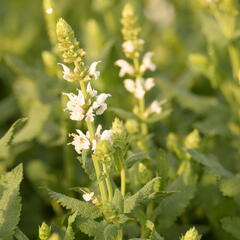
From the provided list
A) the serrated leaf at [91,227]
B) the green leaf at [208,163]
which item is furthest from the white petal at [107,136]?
the green leaf at [208,163]

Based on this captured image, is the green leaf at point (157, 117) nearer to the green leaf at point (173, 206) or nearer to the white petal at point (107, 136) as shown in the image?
the green leaf at point (173, 206)

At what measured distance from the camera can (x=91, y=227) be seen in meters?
1.55

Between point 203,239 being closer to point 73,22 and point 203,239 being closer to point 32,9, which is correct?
point 73,22

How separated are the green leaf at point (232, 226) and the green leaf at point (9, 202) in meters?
0.61

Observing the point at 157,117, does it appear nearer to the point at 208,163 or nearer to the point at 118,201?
the point at 208,163

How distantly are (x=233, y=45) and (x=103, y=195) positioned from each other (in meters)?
1.05

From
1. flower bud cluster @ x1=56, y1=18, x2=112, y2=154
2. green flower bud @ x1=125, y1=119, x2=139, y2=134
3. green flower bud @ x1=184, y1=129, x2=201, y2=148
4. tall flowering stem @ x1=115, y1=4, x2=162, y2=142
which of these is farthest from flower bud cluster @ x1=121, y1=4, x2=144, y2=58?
flower bud cluster @ x1=56, y1=18, x2=112, y2=154

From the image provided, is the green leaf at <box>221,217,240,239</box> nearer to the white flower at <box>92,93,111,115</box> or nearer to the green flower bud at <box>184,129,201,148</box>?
the green flower bud at <box>184,129,201,148</box>

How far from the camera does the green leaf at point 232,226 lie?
68.3 inches

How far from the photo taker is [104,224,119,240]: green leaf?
1.46 meters

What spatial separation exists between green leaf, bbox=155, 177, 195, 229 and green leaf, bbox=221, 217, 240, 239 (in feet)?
0.41

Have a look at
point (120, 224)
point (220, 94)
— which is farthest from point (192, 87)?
point (120, 224)

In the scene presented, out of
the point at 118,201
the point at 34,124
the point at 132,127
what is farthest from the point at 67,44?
the point at 34,124

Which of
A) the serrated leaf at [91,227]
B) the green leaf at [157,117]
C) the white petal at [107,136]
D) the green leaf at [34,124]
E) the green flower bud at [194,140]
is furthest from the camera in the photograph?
the green leaf at [34,124]
